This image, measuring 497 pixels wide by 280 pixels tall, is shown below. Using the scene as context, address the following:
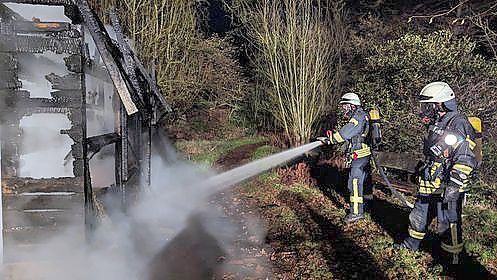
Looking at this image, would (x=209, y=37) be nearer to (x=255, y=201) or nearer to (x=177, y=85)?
(x=177, y=85)

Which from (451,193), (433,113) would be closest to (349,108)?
(433,113)

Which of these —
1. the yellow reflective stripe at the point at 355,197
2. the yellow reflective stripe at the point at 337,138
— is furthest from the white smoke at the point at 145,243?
the yellow reflective stripe at the point at 337,138

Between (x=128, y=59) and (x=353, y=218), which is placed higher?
(x=128, y=59)

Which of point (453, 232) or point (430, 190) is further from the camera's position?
point (430, 190)

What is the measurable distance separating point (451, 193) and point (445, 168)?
1.22ft

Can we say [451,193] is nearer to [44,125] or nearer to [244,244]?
[244,244]

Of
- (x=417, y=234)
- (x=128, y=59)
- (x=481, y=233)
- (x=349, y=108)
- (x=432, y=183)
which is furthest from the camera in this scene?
(x=349, y=108)

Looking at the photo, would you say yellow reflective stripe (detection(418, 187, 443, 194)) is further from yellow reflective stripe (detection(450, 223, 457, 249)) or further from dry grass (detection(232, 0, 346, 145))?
dry grass (detection(232, 0, 346, 145))

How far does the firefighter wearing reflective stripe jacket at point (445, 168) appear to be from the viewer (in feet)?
15.4

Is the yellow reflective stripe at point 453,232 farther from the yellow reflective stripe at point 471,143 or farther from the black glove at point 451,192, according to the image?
the yellow reflective stripe at point 471,143

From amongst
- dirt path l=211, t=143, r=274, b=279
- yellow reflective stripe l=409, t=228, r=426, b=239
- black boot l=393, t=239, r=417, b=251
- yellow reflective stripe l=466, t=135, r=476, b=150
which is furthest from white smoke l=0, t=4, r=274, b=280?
yellow reflective stripe l=466, t=135, r=476, b=150

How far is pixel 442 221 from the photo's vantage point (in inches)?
199

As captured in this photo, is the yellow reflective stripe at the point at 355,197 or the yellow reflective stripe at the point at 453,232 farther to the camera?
the yellow reflective stripe at the point at 355,197

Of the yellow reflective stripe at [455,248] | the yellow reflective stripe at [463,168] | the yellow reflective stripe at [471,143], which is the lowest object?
the yellow reflective stripe at [455,248]
